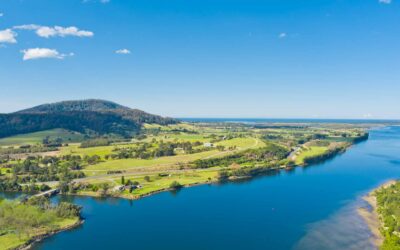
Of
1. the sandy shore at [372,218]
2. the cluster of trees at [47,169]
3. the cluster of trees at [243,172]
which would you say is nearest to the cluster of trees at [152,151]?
the cluster of trees at [47,169]

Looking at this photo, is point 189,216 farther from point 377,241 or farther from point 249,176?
point 249,176

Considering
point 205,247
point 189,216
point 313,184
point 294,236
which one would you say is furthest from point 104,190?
point 313,184

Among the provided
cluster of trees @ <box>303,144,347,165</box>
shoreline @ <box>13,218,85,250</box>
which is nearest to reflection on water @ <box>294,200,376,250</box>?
shoreline @ <box>13,218,85,250</box>

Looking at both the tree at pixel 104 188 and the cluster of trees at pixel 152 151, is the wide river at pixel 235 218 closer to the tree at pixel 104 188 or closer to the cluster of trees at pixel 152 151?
the tree at pixel 104 188

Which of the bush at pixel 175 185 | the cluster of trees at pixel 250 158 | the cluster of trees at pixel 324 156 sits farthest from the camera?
the cluster of trees at pixel 324 156

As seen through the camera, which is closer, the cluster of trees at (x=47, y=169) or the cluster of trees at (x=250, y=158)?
the cluster of trees at (x=47, y=169)

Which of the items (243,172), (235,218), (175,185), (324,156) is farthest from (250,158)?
(235,218)

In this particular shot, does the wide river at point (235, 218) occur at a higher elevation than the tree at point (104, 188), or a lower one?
lower

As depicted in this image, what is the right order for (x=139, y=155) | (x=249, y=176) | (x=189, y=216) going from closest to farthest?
(x=189, y=216), (x=249, y=176), (x=139, y=155)
